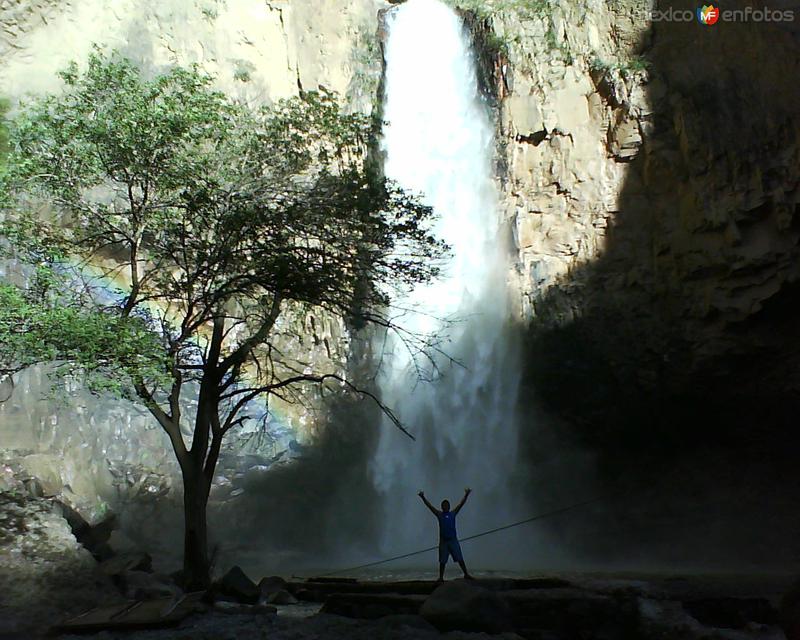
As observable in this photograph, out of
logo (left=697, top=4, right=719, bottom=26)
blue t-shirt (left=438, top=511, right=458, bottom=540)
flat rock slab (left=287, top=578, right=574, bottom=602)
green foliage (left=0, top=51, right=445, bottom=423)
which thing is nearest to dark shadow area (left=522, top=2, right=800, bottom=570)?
logo (left=697, top=4, right=719, bottom=26)

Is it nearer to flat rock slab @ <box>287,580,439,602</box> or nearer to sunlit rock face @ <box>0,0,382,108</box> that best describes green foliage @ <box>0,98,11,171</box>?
sunlit rock face @ <box>0,0,382,108</box>

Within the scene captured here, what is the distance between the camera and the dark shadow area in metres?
17.0

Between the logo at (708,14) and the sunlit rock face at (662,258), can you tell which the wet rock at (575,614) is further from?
the logo at (708,14)

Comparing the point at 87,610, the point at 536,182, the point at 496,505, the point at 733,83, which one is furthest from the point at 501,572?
the point at 733,83

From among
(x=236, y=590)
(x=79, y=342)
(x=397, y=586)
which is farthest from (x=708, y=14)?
(x=236, y=590)

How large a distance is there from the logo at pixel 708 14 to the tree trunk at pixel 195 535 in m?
17.2

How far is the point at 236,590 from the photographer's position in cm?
917

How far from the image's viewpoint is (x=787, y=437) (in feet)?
59.1

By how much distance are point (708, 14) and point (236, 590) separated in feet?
60.3

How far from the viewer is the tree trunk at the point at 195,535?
996 cm

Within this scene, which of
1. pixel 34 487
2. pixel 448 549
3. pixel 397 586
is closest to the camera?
pixel 397 586

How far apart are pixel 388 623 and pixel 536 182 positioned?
16351mm

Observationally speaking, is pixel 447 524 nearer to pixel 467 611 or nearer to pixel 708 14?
pixel 467 611

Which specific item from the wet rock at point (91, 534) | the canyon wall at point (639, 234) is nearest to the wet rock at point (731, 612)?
the wet rock at point (91, 534)
